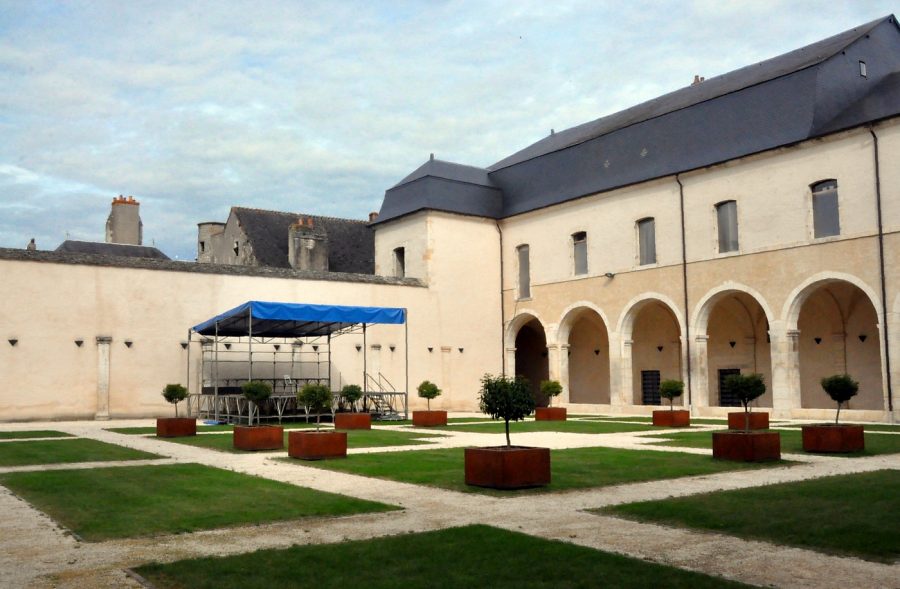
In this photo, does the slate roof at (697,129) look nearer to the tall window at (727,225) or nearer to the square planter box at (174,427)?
the tall window at (727,225)

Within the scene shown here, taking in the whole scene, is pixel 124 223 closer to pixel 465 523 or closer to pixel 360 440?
pixel 360 440

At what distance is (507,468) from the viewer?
343 inches

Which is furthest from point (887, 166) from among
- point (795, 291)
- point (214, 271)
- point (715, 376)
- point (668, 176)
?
point (214, 271)

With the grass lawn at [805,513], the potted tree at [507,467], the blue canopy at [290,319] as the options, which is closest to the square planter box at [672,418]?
the blue canopy at [290,319]

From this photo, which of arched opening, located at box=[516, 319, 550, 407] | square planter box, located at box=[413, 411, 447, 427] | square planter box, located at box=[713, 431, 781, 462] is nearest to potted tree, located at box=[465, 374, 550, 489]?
square planter box, located at box=[713, 431, 781, 462]

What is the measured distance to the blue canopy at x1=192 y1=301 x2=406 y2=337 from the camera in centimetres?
2089

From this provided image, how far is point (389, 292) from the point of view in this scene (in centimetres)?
2925

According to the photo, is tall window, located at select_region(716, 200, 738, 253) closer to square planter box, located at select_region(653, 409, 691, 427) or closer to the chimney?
square planter box, located at select_region(653, 409, 691, 427)

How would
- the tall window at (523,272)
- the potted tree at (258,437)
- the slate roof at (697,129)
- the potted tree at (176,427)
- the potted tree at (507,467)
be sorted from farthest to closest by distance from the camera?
the tall window at (523,272) < the slate roof at (697,129) < the potted tree at (176,427) < the potted tree at (258,437) < the potted tree at (507,467)

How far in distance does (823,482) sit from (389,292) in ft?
70.2

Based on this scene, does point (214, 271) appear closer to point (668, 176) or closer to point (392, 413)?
point (392, 413)

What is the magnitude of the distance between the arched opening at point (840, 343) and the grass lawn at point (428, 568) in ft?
65.3

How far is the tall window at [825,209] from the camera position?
2136cm

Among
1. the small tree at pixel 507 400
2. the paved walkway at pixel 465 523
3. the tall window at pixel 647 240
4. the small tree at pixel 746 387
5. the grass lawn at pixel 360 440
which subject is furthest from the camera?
the tall window at pixel 647 240
